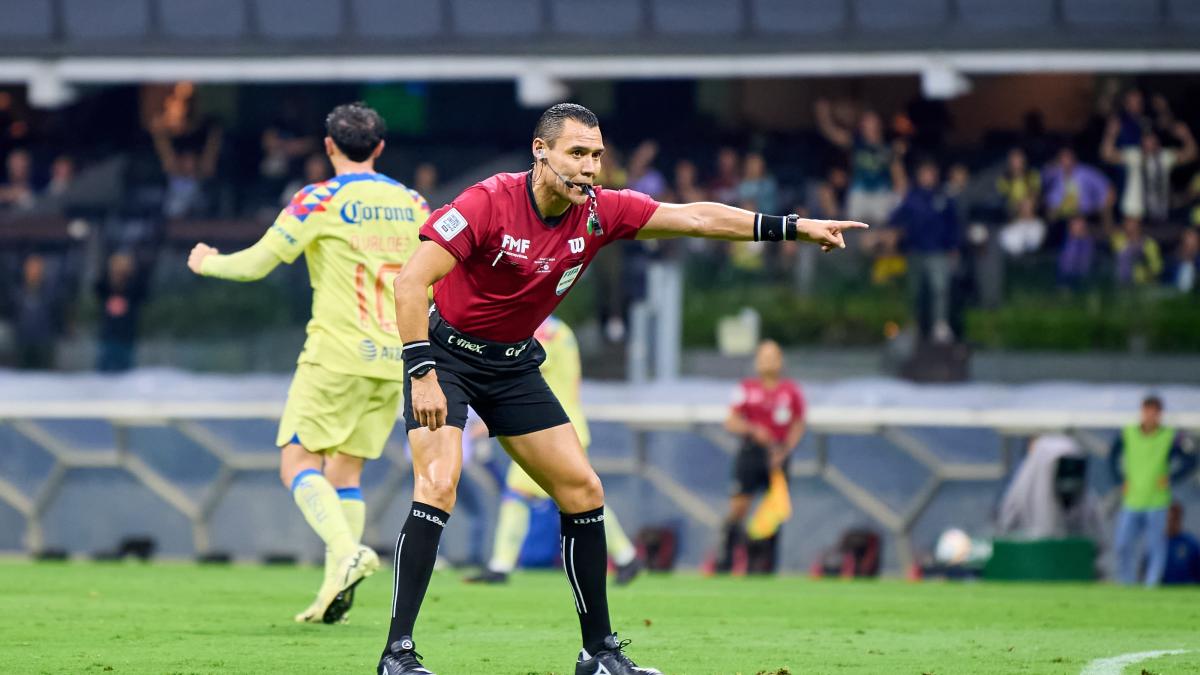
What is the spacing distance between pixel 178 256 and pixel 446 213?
14.2 meters

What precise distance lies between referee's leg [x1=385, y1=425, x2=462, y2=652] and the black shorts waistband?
0.32 meters

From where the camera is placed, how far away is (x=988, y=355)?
62.8ft

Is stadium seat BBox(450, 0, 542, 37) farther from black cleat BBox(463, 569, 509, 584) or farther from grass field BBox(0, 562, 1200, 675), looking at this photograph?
black cleat BBox(463, 569, 509, 584)

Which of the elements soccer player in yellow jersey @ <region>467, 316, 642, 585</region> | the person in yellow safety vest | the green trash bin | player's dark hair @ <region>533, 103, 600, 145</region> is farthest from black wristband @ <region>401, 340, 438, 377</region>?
the person in yellow safety vest

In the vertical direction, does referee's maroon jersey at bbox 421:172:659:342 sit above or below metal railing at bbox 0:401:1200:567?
above

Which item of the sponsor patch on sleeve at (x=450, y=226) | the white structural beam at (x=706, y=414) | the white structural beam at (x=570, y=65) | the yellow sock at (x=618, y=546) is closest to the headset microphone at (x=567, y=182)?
the sponsor patch on sleeve at (x=450, y=226)

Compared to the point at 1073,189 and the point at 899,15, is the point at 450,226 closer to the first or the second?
the point at 1073,189

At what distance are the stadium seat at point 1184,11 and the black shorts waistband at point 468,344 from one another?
18.4 metres

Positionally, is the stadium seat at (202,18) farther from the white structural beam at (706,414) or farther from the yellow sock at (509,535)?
the yellow sock at (509,535)

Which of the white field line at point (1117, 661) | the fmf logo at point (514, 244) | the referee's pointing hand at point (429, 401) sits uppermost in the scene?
the fmf logo at point (514, 244)

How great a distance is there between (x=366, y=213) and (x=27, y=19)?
58.9 feet

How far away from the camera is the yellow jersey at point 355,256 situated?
9.85 metres

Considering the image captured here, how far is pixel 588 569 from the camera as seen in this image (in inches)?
292

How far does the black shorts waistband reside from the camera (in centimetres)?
744
